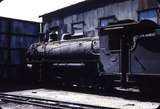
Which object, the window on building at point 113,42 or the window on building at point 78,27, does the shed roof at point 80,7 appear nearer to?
the window on building at point 78,27

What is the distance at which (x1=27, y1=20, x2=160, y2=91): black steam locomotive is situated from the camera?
9.14 meters

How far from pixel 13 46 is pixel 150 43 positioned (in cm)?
920

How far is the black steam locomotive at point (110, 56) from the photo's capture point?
9141 millimetres

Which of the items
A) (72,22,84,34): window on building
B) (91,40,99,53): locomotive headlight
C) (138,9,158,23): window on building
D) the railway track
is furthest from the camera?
(72,22,84,34): window on building

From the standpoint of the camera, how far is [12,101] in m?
9.37

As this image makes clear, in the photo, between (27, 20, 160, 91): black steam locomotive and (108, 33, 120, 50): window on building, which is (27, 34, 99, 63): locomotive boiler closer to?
(27, 20, 160, 91): black steam locomotive

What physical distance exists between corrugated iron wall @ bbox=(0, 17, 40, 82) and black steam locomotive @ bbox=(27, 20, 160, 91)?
2.97m

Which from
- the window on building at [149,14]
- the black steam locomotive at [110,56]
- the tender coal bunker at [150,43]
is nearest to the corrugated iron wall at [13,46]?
the black steam locomotive at [110,56]

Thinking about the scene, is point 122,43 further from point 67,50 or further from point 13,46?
point 13,46

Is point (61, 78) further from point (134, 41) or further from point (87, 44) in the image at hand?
point (134, 41)

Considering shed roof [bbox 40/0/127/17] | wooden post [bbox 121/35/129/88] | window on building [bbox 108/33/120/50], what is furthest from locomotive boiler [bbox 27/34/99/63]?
shed roof [bbox 40/0/127/17]

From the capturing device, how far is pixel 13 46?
52.6ft

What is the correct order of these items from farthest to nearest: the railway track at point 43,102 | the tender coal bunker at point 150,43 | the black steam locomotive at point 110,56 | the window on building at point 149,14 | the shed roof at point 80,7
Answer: the shed roof at point 80,7
the window on building at point 149,14
the black steam locomotive at point 110,56
the tender coal bunker at point 150,43
the railway track at point 43,102

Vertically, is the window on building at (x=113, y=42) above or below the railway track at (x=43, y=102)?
above
